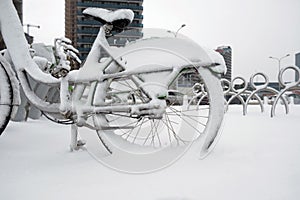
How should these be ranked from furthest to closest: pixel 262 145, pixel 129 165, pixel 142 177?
pixel 262 145, pixel 129 165, pixel 142 177

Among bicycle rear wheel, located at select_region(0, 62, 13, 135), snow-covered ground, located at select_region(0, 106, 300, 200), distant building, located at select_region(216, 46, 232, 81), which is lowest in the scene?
snow-covered ground, located at select_region(0, 106, 300, 200)

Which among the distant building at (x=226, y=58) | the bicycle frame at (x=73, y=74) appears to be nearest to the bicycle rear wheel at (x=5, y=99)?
the bicycle frame at (x=73, y=74)

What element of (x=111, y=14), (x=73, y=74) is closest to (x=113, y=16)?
(x=111, y=14)

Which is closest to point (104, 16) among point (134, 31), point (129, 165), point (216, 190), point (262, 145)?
point (134, 31)

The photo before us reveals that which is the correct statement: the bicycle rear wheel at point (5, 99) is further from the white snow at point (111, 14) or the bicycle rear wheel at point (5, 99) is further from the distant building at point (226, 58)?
the distant building at point (226, 58)

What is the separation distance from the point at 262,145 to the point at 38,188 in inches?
83.4

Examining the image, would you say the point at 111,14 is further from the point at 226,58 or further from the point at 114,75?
the point at 226,58

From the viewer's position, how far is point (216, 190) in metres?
1.51

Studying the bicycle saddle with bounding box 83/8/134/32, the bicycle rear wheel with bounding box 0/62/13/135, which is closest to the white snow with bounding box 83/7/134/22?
the bicycle saddle with bounding box 83/8/134/32

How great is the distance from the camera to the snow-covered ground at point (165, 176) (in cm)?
146

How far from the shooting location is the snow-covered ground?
1461 mm

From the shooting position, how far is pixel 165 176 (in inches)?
69.9

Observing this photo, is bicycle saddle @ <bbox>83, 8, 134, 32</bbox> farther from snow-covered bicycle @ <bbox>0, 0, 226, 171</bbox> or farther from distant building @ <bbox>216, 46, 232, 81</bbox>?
distant building @ <bbox>216, 46, 232, 81</bbox>

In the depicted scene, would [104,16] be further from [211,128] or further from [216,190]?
[216,190]
